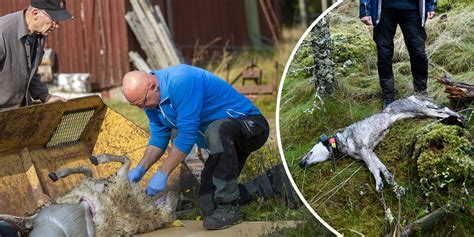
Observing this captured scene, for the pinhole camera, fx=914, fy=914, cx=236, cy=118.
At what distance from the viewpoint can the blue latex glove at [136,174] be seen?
Answer: 21.9ft

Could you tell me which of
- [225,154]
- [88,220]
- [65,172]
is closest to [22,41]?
[65,172]

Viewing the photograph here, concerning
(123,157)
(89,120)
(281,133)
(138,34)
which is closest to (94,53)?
(138,34)

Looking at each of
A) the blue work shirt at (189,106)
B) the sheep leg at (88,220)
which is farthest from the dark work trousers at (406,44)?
the sheep leg at (88,220)

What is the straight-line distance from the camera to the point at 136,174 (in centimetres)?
670

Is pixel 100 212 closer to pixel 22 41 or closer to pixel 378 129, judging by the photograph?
pixel 22 41

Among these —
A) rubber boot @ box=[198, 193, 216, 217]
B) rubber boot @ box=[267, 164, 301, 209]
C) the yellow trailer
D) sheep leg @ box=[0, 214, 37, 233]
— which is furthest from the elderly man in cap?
Answer: rubber boot @ box=[267, 164, 301, 209]

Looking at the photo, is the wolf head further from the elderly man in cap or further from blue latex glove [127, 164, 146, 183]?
the elderly man in cap

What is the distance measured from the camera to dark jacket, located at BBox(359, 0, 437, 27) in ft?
15.6

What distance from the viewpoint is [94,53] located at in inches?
560

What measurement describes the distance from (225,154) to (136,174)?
70 cm

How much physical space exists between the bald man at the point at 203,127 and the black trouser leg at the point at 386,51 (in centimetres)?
183

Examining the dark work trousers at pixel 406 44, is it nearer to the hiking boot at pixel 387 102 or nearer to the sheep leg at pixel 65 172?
the hiking boot at pixel 387 102

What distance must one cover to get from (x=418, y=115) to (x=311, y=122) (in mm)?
573

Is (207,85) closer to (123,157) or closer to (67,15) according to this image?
(123,157)
